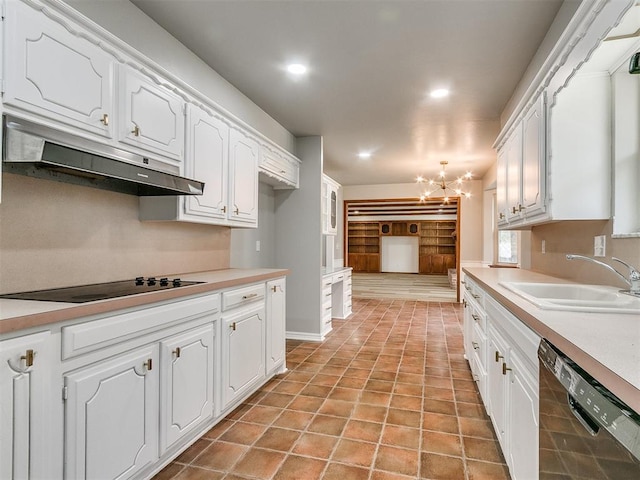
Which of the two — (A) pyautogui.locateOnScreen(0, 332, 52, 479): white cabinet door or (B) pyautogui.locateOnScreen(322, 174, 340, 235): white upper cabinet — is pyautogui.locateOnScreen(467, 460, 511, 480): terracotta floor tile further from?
(B) pyautogui.locateOnScreen(322, 174, 340, 235): white upper cabinet

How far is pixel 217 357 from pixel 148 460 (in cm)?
65

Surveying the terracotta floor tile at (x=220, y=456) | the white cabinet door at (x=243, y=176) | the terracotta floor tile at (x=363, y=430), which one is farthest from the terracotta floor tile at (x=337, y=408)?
the white cabinet door at (x=243, y=176)

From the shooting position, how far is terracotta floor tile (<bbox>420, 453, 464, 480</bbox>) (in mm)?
1827

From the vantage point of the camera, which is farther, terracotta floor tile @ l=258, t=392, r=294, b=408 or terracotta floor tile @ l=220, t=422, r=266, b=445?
terracotta floor tile @ l=258, t=392, r=294, b=408

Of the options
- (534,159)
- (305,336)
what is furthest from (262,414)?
(534,159)

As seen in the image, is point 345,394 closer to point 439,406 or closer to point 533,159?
point 439,406

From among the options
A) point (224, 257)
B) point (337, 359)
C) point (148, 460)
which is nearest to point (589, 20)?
point (148, 460)

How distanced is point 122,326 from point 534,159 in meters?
2.48

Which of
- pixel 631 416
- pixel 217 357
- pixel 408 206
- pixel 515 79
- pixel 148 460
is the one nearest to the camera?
pixel 631 416

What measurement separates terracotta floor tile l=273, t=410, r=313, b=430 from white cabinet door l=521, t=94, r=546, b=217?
198 centimetres

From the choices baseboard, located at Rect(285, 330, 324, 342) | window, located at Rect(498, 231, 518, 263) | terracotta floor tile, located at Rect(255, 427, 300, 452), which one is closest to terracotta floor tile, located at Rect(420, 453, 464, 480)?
terracotta floor tile, located at Rect(255, 427, 300, 452)

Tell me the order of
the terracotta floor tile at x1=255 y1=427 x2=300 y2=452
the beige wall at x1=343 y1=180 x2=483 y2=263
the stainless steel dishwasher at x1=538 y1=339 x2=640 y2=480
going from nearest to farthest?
the stainless steel dishwasher at x1=538 y1=339 x2=640 y2=480, the terracotta floor tile at x1=255 y1=427 x2=300 y2=452, the beige wall at x1=343 y1=180 x2=483 y2=263

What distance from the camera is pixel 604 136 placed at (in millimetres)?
2033

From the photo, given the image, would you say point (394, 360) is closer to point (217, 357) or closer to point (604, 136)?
point (217, 357)
